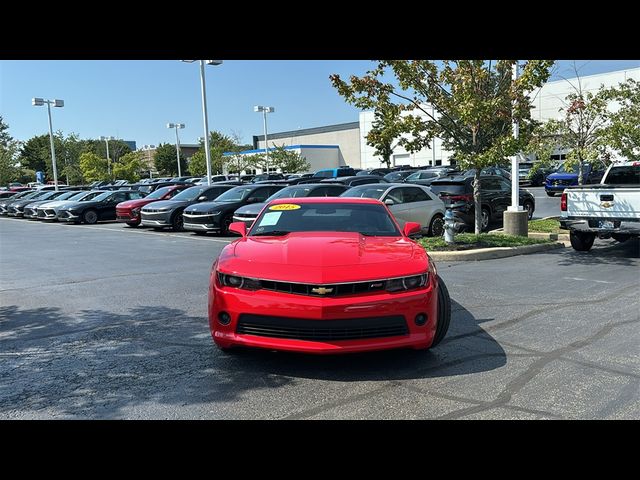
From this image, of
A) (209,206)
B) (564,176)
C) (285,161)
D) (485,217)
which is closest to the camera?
(485,217)

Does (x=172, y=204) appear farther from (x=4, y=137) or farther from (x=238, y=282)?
(x=4, y=137)

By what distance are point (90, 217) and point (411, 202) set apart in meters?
15.6

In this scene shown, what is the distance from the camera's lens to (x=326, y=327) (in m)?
4.37

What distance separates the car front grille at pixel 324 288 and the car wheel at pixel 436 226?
33.8ft

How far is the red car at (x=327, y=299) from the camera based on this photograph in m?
4.40

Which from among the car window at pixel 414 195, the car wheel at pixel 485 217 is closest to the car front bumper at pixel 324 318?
the car window at pixel 414 195

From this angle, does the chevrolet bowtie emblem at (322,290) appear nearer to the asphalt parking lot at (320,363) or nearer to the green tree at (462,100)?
the asphalt parking lot at (320,363)

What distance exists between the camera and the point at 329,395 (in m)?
4.20

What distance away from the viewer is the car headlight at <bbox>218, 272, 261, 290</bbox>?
4613mm

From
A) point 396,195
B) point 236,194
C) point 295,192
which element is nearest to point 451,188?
point 396,195

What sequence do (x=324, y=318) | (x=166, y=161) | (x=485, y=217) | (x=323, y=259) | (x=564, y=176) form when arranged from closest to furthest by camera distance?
(x=324, y=318)
(x=323, y=259)
(x=485, y=217)
(x=564, y=176)
(x=166, y=161)

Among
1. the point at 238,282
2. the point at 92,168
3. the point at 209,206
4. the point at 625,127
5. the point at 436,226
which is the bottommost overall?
the point at 436,226

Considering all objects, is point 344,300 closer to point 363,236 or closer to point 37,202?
point 363,236
